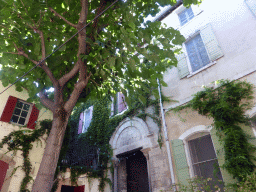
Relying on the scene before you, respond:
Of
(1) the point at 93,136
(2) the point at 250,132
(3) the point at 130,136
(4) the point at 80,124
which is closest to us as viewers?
(2) the point at 250,132

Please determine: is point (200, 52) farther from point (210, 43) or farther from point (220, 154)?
point (220, 154)

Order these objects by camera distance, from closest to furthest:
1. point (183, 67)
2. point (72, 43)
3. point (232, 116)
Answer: point (72, 43) → point (232, 116) → point (183, 67)

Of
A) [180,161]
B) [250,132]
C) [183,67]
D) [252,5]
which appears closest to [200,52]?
[183,67]

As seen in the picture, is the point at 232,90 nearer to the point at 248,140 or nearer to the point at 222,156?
the point at 248,140

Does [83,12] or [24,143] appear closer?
[83,12]

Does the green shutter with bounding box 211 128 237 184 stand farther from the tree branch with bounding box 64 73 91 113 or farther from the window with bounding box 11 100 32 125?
the window with bounding box 11 100 32 125

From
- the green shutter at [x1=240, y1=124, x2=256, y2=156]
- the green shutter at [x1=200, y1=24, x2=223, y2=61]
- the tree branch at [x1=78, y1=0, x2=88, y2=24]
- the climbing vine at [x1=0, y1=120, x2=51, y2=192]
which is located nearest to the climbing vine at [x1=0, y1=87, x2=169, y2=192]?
the climbing vine at [x1=0, y1=120, x2=51, y2=192]

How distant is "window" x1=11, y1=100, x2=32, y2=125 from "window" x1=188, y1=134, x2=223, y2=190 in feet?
21.8

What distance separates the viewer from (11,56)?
402 centimetres

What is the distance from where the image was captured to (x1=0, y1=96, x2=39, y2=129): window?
7.30 metres

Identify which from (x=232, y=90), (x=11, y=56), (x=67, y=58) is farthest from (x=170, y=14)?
(x=11, y=56)

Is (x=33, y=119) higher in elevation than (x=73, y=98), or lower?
higher

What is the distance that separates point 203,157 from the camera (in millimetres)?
6238

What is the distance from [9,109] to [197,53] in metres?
7.74
